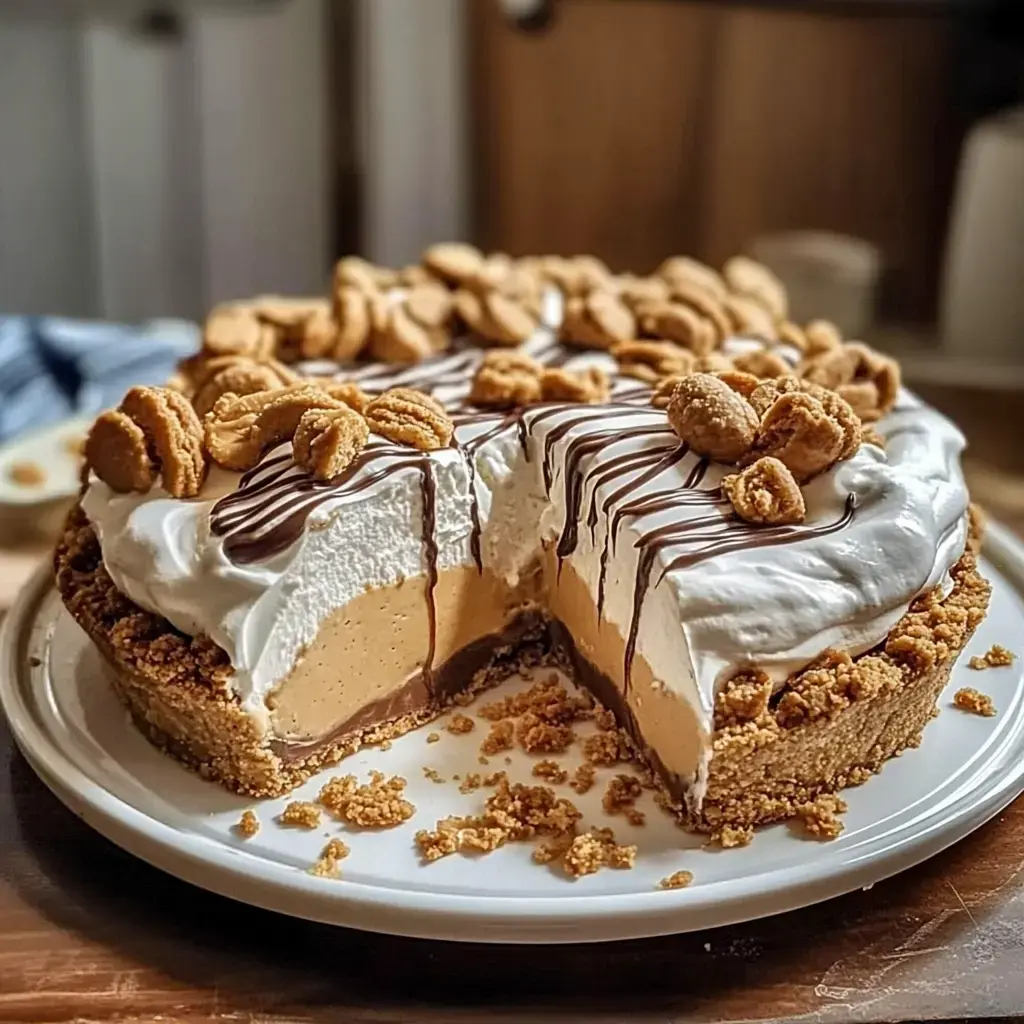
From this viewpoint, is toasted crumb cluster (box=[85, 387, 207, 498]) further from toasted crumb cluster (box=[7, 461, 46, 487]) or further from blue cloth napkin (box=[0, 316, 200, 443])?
blue cloth napkin (box=[0, 316, 200, 443])

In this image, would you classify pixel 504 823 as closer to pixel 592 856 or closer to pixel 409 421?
pixel 592 856

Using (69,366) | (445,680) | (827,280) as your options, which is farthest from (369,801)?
(827,280)

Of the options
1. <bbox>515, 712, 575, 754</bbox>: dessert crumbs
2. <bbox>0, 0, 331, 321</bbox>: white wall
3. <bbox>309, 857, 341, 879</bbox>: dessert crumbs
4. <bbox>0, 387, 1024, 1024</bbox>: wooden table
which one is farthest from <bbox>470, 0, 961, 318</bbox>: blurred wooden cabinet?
<bbox>309, 857, 341, 879</bbox>: dessert crumbs

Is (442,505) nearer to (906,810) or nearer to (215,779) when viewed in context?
(215,779)

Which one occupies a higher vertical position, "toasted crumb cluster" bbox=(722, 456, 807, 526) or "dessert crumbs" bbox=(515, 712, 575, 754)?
"toasted crumb cluster" bbox=(722, 456, 807, 526)

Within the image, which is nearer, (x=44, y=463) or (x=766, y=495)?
(x=766, y=495)

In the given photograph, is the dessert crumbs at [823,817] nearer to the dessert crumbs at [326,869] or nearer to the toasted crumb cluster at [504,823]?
the toasted crumb cluster at [504,823]
